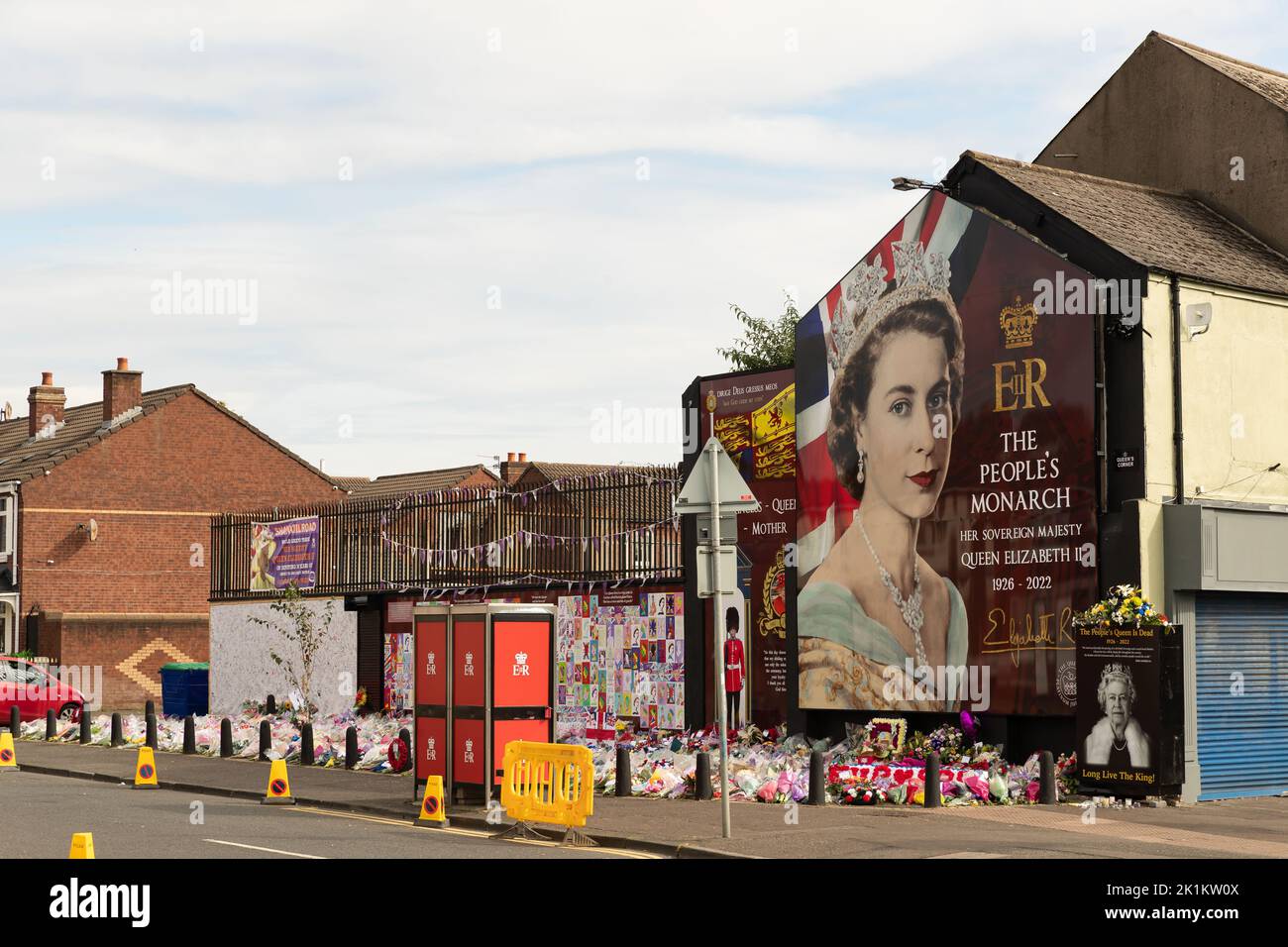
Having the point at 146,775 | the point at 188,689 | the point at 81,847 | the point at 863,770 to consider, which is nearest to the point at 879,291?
the point at 863,770

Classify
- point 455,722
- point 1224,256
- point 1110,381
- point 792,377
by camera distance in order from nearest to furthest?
point 455,722 < point 1110,381 < point 1224,256 < point 792,377

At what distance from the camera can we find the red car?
3400 cm

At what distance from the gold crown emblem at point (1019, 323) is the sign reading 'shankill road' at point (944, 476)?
0.02 m

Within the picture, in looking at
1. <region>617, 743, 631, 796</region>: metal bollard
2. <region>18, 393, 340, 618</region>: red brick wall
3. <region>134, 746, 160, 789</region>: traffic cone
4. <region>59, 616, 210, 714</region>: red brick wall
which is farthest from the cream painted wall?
<region>18, 393, 340, 618</region>: red brick wall

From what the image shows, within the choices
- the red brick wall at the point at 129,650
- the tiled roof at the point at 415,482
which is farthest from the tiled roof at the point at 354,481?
the red brick wall at the point at 129,650

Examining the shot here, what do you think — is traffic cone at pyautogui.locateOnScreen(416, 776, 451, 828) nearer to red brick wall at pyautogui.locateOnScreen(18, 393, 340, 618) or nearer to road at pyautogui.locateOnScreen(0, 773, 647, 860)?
road at pyautogui.locateOnScreen(0, 773, 647, 860)

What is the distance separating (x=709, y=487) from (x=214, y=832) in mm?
5925

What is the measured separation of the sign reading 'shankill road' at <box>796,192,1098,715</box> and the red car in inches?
697

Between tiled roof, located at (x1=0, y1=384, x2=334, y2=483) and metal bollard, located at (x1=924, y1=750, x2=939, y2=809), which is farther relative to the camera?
tiled roof, located at (x1=0, y1=384, x2=334, y2=483)

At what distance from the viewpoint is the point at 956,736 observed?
822 inches

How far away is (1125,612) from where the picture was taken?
18719 millimetres

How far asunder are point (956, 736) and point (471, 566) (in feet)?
37.1
